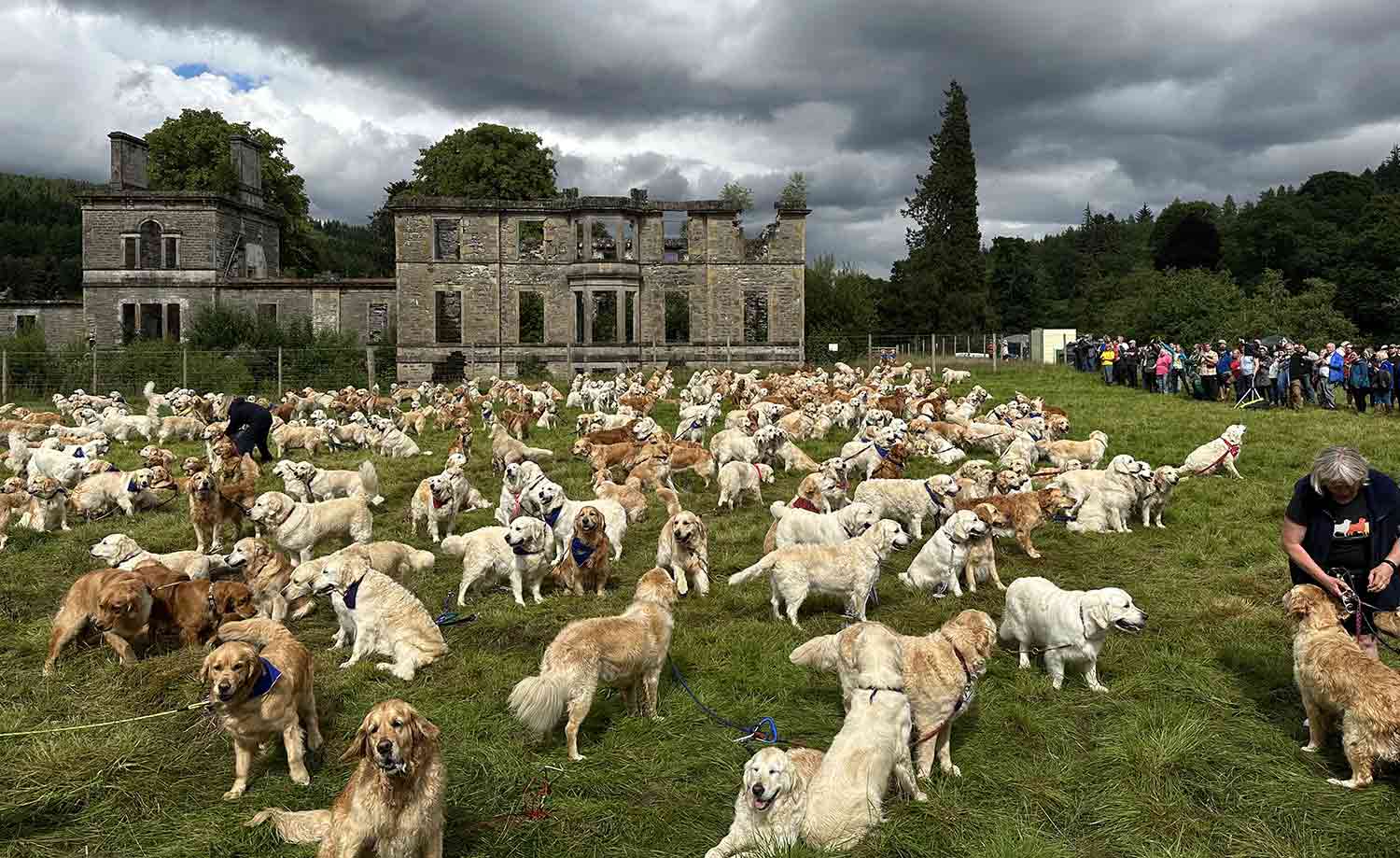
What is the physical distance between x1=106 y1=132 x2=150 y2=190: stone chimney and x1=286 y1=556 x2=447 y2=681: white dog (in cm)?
5407

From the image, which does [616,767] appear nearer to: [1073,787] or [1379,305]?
[1073,787]

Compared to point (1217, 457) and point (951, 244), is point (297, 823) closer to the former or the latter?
point (1217, 457)

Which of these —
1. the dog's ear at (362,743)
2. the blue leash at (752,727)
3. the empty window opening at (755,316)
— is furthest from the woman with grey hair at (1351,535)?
the empty window opening at (755,316)

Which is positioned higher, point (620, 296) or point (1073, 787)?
point (620, 296)

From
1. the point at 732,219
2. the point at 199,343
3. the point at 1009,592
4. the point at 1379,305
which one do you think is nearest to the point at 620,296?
the point at 732,219

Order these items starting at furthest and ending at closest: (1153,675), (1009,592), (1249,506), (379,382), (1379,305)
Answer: (1379,305) → (379,382) → (1249,506) → (1009,592) → (1153,675)

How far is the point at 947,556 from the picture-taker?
30.3ft

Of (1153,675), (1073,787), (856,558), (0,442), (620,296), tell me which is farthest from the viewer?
(620,296)

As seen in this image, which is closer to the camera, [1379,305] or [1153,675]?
[1153,675]

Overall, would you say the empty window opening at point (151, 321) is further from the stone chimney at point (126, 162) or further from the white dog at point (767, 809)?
the white dog at point (767, 809)

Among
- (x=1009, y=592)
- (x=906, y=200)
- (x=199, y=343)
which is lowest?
(x=1009, y=592)

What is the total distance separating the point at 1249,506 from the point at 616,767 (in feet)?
38.2

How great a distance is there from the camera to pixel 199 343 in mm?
42906

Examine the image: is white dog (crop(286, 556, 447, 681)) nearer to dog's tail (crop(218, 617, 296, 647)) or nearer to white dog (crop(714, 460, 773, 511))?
dog's tail (crop(218, 617, 296, 647))
